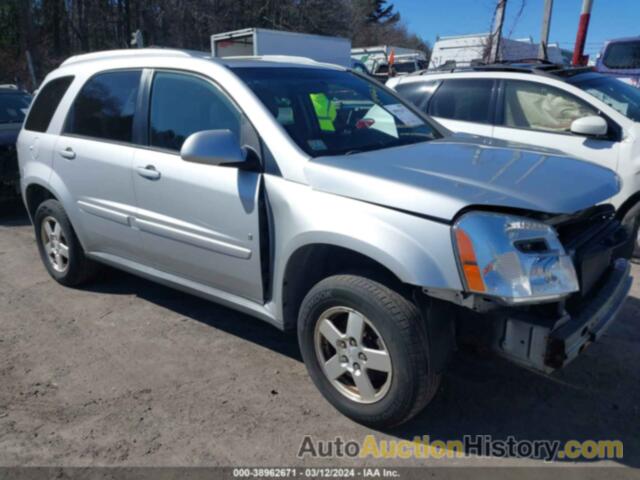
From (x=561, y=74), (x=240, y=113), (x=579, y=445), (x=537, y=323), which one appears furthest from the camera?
(x=561, y=74)

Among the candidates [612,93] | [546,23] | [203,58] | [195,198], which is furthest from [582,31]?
[195,198]

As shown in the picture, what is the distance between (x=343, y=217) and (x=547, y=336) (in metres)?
1.05

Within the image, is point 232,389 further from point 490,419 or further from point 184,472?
point 490,419

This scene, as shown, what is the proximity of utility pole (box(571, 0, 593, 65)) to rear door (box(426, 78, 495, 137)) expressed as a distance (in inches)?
235

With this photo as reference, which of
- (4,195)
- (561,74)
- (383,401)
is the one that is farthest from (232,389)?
(4,195)

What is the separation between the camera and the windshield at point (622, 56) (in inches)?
427

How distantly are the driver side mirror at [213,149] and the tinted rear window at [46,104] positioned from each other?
2.14 meters

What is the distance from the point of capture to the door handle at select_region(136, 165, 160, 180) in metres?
3.56

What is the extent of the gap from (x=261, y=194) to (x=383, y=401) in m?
1.25

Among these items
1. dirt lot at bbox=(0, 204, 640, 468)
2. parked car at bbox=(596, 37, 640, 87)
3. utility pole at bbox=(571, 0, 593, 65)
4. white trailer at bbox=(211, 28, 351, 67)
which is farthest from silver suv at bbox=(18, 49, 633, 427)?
white trailer at bbox=(211, 28, 351, 67)

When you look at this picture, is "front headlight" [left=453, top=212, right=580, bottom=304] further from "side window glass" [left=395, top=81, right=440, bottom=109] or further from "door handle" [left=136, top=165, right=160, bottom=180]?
"side window glass" [left=395, top=81, right=440, bottom=109]

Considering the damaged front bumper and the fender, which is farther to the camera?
the fender

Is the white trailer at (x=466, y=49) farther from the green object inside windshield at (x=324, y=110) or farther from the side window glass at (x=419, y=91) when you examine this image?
the green object inside windshield at (x=324, y=110)

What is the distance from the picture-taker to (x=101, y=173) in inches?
157
